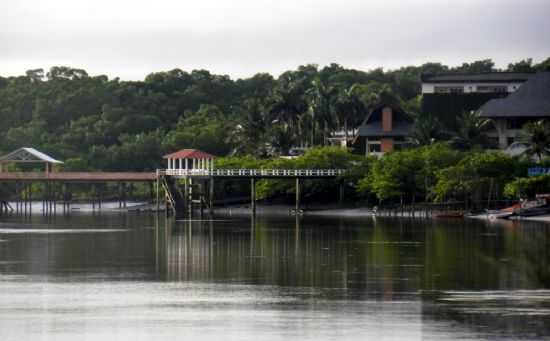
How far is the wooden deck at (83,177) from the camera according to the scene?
115m

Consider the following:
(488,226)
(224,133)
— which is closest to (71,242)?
(488,226)

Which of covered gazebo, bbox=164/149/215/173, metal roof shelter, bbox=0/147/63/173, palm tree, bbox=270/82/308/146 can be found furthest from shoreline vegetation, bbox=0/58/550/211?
metal roof shelter, bbox=0/147/63/173

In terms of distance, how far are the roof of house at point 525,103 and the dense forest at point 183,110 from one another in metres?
18.7

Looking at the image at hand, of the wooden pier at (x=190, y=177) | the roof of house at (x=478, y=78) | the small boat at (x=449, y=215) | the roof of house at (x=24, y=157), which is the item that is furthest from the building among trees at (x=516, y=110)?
the roof of house at (x=24, y=157)

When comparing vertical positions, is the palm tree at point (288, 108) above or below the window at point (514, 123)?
above

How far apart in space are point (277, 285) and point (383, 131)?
74417 millimetres

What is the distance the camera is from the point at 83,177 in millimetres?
118000

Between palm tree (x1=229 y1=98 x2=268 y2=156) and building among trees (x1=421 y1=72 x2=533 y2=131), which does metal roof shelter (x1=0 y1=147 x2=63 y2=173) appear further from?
building among trees (x1=421 y1=72 x2=533 y2=131)

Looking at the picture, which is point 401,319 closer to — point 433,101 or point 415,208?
point 415,208

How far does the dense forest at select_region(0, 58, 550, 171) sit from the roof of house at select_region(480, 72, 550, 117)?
18.7 metres

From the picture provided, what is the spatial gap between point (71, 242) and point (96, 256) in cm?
987

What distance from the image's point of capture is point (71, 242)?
7012 cm

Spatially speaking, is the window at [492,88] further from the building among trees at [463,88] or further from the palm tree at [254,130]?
the palm tree at [254,130]

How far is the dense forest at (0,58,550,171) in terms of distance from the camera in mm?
131875
